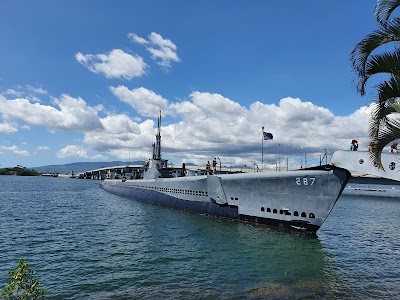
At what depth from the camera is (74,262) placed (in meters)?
16.5

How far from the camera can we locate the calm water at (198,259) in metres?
12.9

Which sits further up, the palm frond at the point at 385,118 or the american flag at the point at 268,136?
the american flag at the point at 268,136

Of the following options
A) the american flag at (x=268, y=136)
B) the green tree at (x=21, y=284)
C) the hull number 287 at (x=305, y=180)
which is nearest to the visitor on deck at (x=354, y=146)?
Result: the hull number 287 at (x=305, y=180)

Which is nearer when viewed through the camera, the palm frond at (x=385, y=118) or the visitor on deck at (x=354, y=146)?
the palm frond at (x=385, y=118)

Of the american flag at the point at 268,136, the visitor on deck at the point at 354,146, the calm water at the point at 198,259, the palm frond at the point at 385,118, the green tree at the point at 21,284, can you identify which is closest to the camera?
the green tree at the point at 21,284

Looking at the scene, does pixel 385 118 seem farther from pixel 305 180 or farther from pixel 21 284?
pixel 305 180

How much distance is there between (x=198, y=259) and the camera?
1736 centimetres

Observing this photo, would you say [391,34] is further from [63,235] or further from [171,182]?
[171,182]

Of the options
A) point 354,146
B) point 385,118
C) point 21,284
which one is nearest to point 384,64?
point 385,118

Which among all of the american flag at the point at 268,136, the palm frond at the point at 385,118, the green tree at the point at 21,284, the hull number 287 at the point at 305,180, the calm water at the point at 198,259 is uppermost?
the american flag at the point at 268,136

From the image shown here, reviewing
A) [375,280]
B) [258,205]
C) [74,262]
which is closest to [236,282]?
[375,280]

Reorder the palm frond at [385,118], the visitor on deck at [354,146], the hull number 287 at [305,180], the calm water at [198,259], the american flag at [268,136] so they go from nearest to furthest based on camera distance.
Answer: the palm frond at [385,118] < the calm water at [198,259] < the visitor on deck at [354,146] < the hull number 287 at [305,180] < the american flag at [268,136]

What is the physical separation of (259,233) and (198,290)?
1264 centimetres

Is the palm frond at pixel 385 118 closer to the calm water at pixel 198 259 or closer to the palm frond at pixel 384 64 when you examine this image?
the palm frond at pixel 384 64
